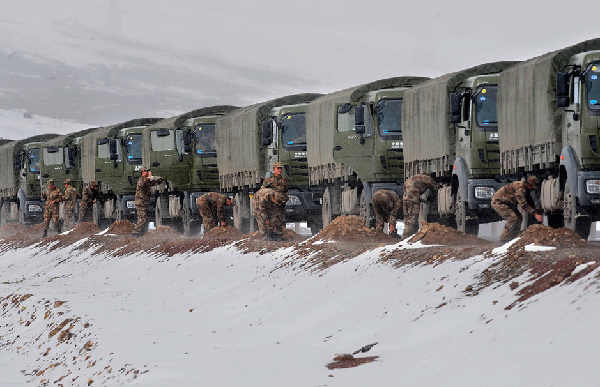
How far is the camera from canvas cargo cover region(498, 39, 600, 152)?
20766 millimetres

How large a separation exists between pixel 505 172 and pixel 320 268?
466 centimetres

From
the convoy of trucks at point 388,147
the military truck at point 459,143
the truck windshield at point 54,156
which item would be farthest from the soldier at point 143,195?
the truck windshield at point 54,156

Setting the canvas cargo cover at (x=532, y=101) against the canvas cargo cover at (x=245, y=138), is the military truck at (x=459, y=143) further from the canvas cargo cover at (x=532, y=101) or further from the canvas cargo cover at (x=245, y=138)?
the canvas cargo cover at (x=245, y=138)

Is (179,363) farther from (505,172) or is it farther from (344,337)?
(505,172)

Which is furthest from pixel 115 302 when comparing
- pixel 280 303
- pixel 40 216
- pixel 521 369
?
pixel 40 216

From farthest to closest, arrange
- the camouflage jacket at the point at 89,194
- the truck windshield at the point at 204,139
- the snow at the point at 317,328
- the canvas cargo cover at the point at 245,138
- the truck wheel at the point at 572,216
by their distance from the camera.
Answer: the camouflage jacket at the point at 89,194, the truck windshield at the point at 204,139, the canvas cargo cover at the point at 245,138, the truck wheel at the point at 572,216, the snow at the point at 317,328

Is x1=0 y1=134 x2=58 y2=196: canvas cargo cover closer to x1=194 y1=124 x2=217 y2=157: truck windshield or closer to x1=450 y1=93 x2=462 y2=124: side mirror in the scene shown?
x1=194 y1=124 x2=217 y2=157: truck windshield

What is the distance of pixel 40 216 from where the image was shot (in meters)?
54.1

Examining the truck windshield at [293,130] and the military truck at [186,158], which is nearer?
the truck windshield at [293,130]

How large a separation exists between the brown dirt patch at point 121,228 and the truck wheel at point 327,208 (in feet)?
38.2

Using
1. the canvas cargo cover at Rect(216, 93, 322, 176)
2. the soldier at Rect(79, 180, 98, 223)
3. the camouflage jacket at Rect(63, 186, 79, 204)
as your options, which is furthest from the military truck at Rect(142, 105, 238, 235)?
the soldier at Rect(79, 180, 98, 223)

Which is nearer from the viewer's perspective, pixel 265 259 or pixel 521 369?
pixel 521 369

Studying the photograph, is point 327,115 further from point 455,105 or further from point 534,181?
point 534,181

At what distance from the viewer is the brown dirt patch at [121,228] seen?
40.9 m
